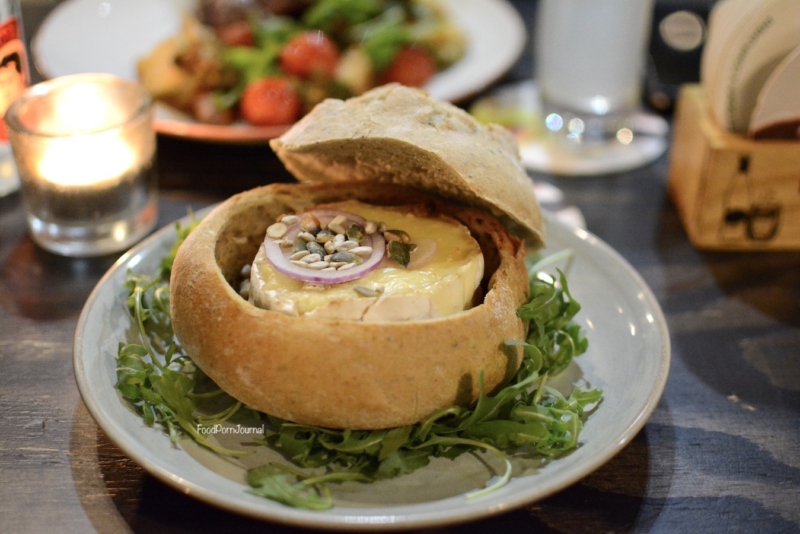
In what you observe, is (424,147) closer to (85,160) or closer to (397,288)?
Result: (397,288)

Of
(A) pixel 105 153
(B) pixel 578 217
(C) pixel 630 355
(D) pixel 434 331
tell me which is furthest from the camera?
(B) pixel 578 217

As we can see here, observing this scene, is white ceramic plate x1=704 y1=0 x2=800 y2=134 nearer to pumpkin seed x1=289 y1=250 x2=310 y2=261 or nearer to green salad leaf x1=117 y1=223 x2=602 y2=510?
green salad leaf x1=117 y1=223 x2=602 y2=510

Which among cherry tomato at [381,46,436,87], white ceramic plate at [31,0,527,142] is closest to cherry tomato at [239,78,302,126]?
white ceramic plate at [31,0,527,142]

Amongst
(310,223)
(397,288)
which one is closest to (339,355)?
(397,288)

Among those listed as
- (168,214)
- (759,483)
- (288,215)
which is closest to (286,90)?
(168,214)

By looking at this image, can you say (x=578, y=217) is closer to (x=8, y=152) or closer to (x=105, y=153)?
(x=105, y=153)

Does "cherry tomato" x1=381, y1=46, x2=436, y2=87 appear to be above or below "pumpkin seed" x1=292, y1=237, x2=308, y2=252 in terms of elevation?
below

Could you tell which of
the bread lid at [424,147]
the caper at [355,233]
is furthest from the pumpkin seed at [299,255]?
the bread lid at [424,147]
